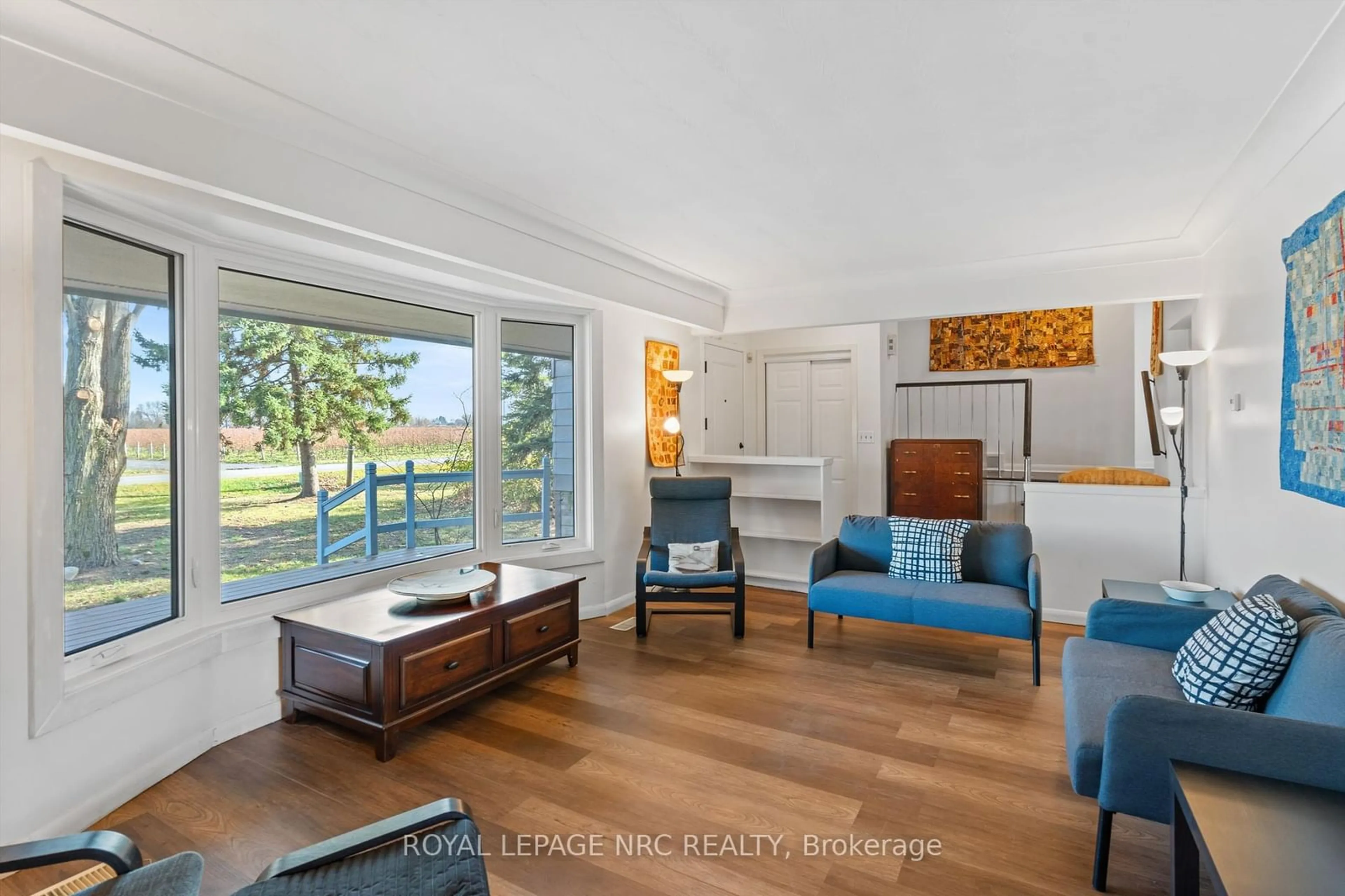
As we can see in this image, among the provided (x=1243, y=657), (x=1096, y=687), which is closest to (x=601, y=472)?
(x=1096, y=687)

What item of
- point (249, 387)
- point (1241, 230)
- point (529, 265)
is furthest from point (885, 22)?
point (249, 387)

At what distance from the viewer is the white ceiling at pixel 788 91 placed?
5.65 feet

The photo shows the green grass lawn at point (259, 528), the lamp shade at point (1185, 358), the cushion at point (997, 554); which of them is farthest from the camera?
the cushion at point (997, 554)

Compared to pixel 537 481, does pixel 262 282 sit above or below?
above

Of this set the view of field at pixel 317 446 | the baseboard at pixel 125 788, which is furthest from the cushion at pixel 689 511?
the baseboard at pixel 125 788

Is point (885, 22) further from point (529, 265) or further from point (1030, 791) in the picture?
→ point (1030, 791)

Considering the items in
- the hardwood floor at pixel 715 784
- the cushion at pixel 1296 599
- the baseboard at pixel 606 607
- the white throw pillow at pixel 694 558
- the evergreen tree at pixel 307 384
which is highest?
the evergreen tree at pixel 307 384

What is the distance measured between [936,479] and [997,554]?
2401 mm

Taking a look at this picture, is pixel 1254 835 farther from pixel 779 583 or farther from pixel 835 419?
pixel 835 419

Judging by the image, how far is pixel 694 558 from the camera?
14.3 feet

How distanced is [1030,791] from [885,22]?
8.42 ft

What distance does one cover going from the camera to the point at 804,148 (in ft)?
8.31

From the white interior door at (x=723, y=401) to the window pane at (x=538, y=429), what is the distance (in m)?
1.64

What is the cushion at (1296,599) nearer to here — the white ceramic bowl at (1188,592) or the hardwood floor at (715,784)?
the white ceramic bowl at (1188,592)
